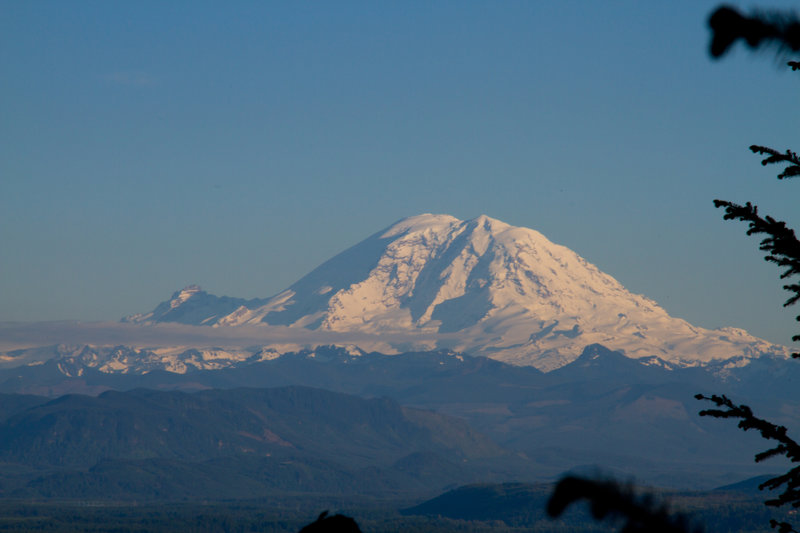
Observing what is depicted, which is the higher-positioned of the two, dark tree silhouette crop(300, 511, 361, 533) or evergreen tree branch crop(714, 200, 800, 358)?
evergreen tree branch crop(714, 200, 800, 358)

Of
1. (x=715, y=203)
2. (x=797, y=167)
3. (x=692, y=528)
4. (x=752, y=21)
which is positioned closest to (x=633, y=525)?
(x=692, y=528)

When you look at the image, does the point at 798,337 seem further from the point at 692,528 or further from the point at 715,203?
the point at 692,528

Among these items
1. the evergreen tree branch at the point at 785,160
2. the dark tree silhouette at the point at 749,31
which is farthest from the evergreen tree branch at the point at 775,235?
the dark tree silhouette at the point at 749,31

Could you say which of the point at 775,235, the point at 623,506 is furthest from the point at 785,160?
the point at 623,506

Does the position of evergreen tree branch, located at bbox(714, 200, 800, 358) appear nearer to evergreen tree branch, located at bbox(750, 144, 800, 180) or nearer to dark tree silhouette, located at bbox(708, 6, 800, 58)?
evergreen tree branch, located at bbox(750, 144, 800, 180)

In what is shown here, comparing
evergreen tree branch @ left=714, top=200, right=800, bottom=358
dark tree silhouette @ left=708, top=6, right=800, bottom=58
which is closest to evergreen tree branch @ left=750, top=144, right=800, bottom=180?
evergreen tree branch @ left=714, top=200, right=800, bottom=358

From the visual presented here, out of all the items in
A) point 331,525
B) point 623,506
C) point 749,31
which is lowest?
point 331,525

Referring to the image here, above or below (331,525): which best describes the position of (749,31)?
above

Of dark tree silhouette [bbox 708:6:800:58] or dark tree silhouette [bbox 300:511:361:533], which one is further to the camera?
dark tree silhouette [bbox 300:511:361:533]

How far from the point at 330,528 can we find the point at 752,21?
471 inches

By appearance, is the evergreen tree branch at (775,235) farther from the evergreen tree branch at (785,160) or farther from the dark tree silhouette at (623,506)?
the dark tree silhouette at (623,506)

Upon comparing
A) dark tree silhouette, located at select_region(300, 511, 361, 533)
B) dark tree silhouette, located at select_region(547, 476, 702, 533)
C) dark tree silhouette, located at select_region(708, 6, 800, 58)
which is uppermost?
dark tree silhouette, located at select_region(708, 6, 800, 58)

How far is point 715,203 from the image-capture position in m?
20.4

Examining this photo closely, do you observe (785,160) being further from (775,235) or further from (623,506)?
(623,506)
